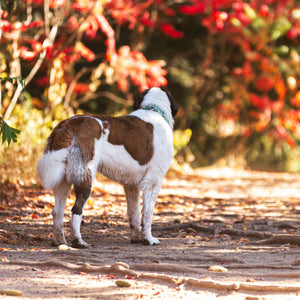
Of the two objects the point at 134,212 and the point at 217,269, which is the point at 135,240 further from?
the point at 217,269

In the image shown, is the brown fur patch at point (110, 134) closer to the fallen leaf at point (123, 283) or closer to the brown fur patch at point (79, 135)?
the brown fur patch at point (79, 135)

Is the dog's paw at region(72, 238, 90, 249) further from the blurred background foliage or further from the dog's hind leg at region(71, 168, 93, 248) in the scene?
the blurred background foliage

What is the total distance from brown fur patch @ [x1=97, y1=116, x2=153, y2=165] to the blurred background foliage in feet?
18.5

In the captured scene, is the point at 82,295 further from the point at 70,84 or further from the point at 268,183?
the point at 268,183

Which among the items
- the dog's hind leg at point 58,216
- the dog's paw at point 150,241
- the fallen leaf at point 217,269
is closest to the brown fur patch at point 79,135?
the dog's hind leg at point 58,216

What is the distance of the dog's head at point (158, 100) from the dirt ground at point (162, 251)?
1.40 m

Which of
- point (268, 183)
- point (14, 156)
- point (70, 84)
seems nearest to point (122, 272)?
point (14, 156)

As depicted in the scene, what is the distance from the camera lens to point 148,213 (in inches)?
230

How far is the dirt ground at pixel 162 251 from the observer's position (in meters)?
3.90

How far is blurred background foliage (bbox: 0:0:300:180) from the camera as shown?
41.1ft

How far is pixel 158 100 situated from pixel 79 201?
5.41ft

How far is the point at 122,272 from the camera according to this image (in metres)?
4.24

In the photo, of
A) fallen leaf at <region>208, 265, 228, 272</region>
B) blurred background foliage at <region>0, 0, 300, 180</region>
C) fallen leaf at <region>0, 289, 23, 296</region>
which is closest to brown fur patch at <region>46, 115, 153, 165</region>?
fallen leaf at <region>208, 265, 228, 272</region>

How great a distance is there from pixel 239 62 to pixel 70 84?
6046mm
